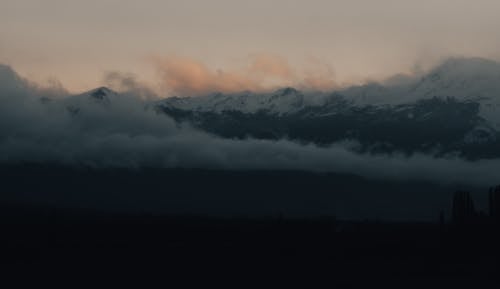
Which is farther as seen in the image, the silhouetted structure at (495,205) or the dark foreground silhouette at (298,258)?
the silhouetted structure at (495,205)

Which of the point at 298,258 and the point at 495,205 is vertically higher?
the point at 495,205

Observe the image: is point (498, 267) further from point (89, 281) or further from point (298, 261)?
point (89, 281)

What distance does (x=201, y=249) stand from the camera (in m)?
183

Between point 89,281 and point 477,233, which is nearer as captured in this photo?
point 89,281

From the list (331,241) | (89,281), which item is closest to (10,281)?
(89,281)

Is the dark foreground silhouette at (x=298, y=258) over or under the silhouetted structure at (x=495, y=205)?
under

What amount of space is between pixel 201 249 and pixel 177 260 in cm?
2042

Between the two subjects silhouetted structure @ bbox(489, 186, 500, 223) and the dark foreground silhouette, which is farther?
silhouetted structure @ bbox(489, 186, 500, 223)

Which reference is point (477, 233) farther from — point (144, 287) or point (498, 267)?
point (144, 287)

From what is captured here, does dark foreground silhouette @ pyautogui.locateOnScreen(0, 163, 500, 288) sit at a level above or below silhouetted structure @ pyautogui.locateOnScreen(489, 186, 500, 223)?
below

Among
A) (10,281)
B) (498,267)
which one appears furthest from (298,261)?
(10,281)

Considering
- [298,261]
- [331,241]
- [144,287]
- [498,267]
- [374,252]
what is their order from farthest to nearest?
[331,241]
[374,252]
[298,261]
[498,267]
[144,287]

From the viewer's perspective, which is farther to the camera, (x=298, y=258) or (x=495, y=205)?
(x=495, y=205)

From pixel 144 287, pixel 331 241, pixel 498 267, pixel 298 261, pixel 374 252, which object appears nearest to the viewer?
pixel 144 287
